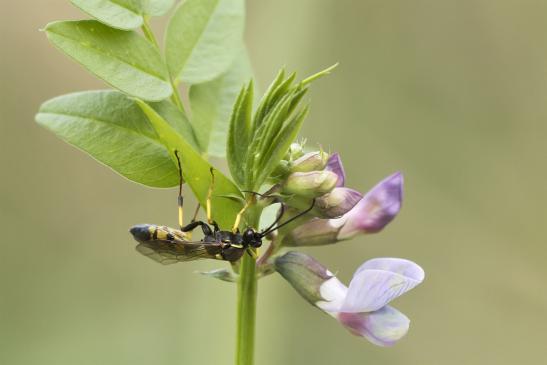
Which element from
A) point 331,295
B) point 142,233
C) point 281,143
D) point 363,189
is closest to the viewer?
point 281,143

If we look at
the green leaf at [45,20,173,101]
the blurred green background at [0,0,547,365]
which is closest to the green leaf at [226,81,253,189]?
the green leaf at [45,20,173,101]

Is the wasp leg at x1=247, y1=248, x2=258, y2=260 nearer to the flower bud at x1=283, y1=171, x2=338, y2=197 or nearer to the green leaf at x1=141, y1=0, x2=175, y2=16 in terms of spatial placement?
the flower bud at x1=283, y1=171, x2=338, y2=197

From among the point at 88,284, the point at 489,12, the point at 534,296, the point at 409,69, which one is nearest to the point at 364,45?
the point at 409,69

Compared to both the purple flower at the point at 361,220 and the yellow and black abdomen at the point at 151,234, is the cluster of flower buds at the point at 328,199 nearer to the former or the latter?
the purple flower at the point at 361,220

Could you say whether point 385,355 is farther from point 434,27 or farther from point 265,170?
point 265,170

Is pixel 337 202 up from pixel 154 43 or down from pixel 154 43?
down

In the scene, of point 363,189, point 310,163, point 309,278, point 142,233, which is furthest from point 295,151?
point 363,189

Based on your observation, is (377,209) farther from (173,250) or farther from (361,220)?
(173,250)
